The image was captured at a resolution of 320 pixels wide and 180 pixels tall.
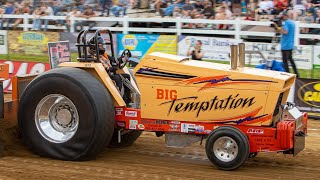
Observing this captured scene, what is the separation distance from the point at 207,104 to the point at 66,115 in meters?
1.79

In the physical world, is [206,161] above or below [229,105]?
below

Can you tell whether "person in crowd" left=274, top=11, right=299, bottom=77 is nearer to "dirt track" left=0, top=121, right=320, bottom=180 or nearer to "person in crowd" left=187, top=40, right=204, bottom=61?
"person in crowd" left=187, top=40, right=204, bottom=61

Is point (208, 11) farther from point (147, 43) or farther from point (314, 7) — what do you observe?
point (147, 43)

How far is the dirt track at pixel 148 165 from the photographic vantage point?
6.65 meters

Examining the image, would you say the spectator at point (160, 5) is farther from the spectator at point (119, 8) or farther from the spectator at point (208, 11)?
the spectator at point (208, 11)

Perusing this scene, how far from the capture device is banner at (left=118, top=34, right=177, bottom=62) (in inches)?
538

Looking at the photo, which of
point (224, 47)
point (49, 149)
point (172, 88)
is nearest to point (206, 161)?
point (172, 88)

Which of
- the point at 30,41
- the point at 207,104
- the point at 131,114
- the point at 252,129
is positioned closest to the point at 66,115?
the point at 131,114

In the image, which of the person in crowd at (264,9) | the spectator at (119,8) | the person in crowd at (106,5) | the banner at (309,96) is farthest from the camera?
the person in crowd at (106,5)

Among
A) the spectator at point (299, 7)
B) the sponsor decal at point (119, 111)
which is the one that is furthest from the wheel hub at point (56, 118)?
the spectator at point (299, 7)

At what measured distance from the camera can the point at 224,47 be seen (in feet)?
42.7

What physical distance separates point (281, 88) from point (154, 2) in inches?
500

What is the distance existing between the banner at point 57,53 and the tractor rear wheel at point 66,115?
1.23 m

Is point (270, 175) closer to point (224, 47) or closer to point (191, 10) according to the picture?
point (224, 47)
